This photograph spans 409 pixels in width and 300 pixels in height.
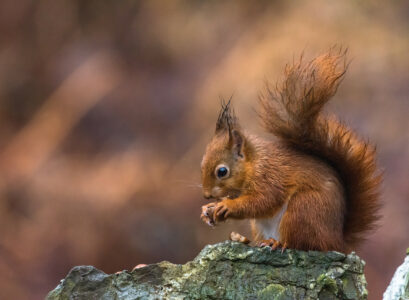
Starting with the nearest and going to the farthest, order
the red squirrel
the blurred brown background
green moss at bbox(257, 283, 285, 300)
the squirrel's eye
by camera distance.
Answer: green moss at bbox(257, 283, 285, 300) < the red squirrel < the squirrel's eye < the blurred brown background

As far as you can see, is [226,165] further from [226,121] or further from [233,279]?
[233,279]

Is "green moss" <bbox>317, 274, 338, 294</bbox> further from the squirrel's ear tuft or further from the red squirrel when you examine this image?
the squirrel's ear tuft

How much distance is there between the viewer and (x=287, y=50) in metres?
3.48

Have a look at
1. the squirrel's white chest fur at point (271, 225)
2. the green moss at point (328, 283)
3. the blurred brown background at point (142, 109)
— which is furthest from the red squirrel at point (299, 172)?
the blurred brown background at point (142, 109)

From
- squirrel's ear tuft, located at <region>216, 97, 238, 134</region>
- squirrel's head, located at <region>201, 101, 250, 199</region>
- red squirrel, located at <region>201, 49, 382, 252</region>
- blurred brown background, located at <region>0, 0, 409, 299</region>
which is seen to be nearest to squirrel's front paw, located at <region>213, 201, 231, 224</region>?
red squirrel, located at <region>201, 49, 382, 252</region>

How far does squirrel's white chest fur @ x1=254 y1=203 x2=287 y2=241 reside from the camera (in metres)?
1.81

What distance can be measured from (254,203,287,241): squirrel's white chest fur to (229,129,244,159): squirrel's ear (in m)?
0.18

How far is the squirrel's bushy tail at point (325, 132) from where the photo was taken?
181 centimetres

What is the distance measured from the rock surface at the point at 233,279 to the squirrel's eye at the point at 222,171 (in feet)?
0.89

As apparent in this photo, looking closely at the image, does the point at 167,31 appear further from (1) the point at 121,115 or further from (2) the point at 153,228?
(2) the point at 153,228

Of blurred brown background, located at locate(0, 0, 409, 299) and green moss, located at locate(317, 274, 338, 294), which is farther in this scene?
blurred brown background, located at locate(0, 0, 409, 299)

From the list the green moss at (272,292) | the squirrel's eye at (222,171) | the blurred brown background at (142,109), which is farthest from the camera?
the blurred brown background at (142,109)

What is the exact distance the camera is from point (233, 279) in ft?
5.23

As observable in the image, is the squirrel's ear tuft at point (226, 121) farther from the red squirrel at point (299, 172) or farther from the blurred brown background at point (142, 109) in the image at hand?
the blurred brown background at point (142, 109)
